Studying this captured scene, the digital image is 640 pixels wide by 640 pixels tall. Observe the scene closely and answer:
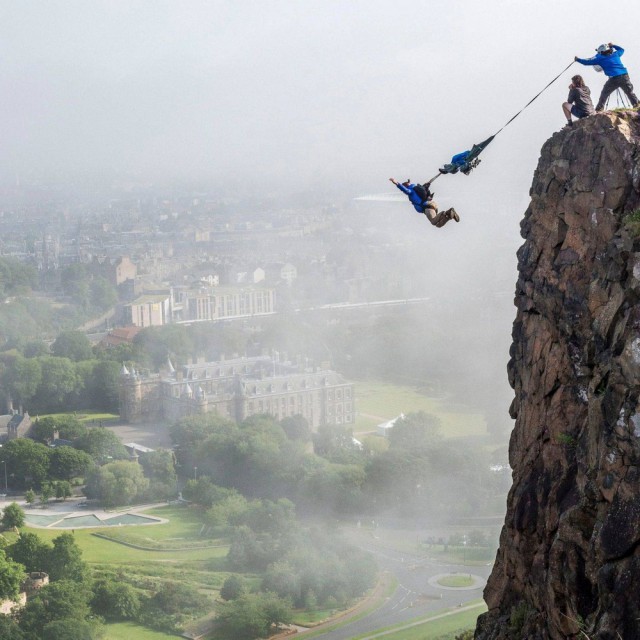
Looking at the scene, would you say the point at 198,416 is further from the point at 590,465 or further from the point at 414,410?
the point at 590,465

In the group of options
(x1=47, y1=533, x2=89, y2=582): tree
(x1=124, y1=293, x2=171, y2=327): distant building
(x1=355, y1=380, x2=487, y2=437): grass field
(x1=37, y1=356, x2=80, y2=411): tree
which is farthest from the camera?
(x1=124, y1=293, x2=171, y2=327): distant building

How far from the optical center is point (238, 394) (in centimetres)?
5603

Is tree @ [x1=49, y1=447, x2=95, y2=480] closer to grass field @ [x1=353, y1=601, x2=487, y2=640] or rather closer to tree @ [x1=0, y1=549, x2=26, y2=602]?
tree @ [x1=0, y1=549, x2=26, y2=602]

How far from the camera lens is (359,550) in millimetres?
34625

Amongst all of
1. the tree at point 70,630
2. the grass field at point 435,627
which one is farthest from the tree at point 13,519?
the grass field at point 435,627

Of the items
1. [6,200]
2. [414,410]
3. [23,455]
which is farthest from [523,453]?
[6,200]

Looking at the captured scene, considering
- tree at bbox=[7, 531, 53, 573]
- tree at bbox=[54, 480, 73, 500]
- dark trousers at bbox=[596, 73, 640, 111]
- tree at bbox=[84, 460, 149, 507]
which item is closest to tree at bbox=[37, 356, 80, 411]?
tree at bbox=[84, 460, 149, 507]

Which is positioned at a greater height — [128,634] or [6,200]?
[6,200]

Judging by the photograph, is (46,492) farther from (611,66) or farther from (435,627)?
(611,66)

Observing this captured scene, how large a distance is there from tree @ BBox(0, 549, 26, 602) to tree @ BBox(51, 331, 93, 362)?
38589mm

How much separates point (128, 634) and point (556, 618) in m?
24.0

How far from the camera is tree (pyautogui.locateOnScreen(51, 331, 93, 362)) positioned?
229ft

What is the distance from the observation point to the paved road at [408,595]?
29.7 meters

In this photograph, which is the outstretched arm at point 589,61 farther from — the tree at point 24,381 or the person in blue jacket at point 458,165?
the tree at point 24,381
